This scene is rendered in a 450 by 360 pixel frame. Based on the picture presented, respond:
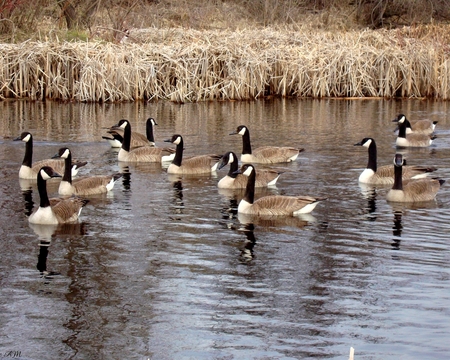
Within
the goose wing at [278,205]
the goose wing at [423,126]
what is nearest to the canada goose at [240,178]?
the goose wing at [278,205]

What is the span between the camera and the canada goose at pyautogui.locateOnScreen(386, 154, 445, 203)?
12562 mm

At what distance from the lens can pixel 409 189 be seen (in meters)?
12.6

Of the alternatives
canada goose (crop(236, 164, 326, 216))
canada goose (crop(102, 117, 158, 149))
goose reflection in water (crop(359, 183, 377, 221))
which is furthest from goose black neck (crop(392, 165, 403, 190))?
canada goose (crop(102, 117, 158, 149))

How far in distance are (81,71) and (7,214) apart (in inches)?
525

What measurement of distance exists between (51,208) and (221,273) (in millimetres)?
3149

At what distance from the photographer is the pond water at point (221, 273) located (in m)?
7.09

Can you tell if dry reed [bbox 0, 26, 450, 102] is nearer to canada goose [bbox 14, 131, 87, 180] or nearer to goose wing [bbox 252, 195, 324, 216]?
canada goose [bbox 14, 131, 87, 180]

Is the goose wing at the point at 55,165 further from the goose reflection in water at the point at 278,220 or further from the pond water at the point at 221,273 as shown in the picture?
the goose reflection in water at the point at 278,220

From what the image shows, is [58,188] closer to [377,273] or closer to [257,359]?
[377,273]

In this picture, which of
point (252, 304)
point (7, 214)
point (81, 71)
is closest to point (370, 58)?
point (81, 71)

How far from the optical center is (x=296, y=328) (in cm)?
736

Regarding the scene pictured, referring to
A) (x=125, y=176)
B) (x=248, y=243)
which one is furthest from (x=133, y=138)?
(x=248, y=243)

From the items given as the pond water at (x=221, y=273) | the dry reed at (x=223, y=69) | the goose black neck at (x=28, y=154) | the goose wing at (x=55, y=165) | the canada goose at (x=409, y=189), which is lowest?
the pond water at (x=221, y=273)

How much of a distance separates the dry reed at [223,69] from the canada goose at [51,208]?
13.2m
